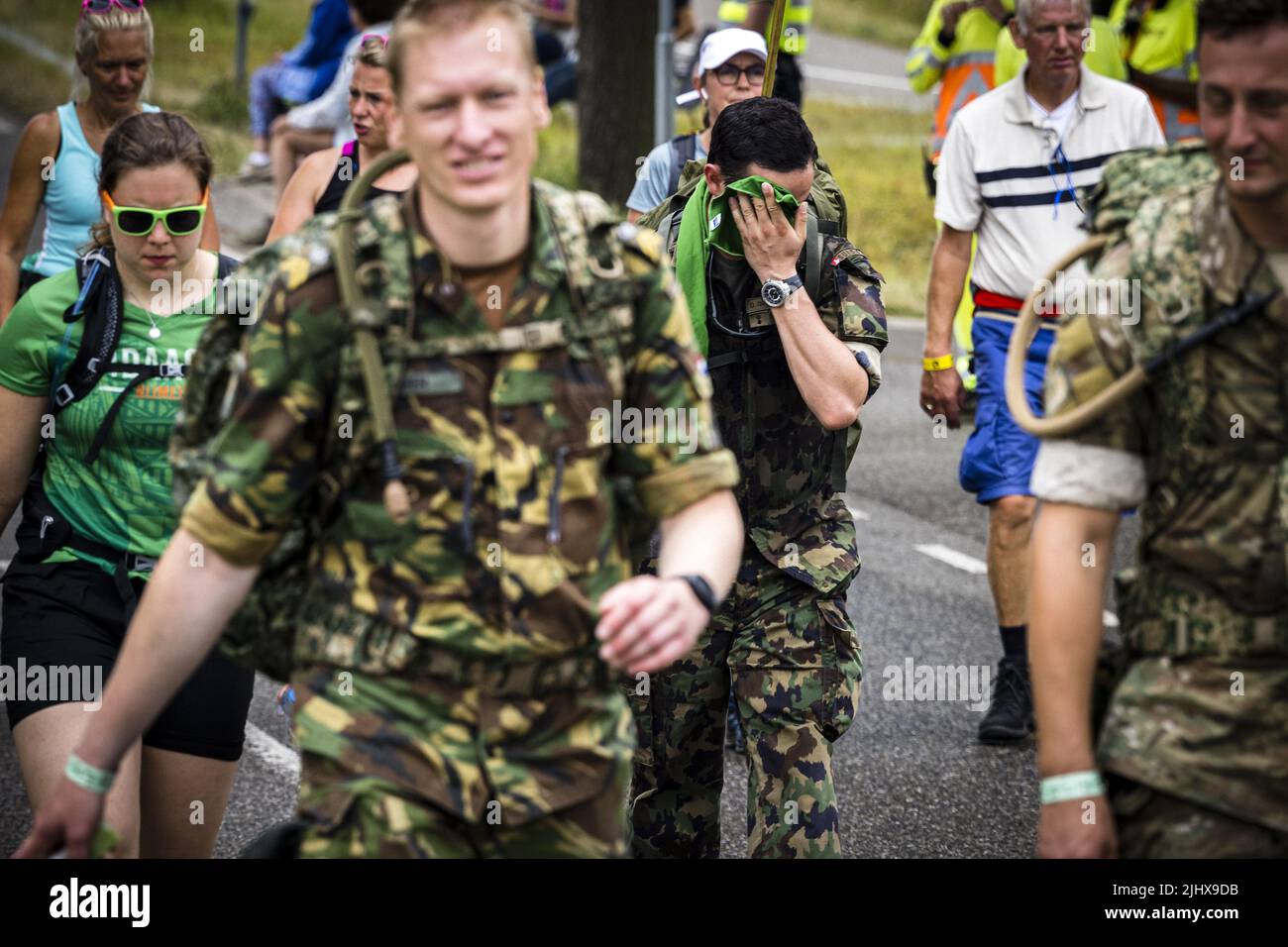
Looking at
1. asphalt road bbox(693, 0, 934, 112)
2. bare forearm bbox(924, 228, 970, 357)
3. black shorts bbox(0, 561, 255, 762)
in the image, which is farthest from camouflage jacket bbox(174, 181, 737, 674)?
asphalt road bbox(693, 0, 934, 112)

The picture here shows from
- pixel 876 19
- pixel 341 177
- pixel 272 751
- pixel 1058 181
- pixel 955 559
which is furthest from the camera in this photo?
pixel 876 19

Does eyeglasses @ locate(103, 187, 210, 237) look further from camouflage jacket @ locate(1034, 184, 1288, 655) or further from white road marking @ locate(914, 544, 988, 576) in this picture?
white road marking @ locate(914, 544, 988, 576)

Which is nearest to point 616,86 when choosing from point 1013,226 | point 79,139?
point 1013,226

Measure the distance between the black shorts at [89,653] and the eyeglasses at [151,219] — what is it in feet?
2.66

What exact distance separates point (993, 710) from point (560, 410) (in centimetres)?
425

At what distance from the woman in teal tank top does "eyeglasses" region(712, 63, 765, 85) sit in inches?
87.9

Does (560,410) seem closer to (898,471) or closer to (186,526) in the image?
(186,526)

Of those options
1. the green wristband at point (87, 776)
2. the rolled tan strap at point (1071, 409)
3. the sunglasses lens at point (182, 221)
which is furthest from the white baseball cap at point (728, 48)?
the green wristband at point (87, 776)

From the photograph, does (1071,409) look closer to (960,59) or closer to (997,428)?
(997,428)

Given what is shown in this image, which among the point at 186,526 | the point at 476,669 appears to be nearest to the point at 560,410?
the point at 476,669

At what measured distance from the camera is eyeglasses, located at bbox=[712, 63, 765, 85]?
293 inches

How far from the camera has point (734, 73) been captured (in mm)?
7457

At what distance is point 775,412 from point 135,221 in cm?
165

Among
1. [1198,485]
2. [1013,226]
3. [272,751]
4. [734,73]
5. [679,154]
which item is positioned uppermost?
[734,73]
